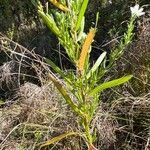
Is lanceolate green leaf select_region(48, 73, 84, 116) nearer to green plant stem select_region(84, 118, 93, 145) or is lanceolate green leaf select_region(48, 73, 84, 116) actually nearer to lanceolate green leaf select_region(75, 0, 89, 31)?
green plant stem select_region(84, 118, 93, 145)

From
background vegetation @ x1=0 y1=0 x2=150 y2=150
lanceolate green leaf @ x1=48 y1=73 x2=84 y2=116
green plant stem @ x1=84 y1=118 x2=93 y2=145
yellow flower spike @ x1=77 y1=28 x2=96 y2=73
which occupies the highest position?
A: yellow flower spike @ x1=77 y1=28 x2=96 y2=73

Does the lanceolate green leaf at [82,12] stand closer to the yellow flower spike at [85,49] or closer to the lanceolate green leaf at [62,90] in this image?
the yellow flower spike at [85,49]

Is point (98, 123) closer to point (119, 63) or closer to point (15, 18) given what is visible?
point (119, 63)

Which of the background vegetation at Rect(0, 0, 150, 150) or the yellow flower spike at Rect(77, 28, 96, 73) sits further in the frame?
the background vegetation at Rect(0, 0, 150, 150)

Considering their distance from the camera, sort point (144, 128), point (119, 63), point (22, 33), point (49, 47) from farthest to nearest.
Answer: point (22, 33) < point (49, 47) < point (119, 63) < point (144, 128)

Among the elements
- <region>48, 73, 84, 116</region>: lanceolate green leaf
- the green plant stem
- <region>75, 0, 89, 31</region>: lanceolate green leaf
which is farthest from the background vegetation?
<region>75, 0, 89, 31</region>: lanceolate green leaf

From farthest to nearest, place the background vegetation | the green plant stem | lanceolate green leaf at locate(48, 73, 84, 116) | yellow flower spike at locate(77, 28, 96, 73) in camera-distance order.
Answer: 1. the background vegetation
2. the green plant stem
3. lanceolate green leaf at locate(48, 73, 84, 116)
4. yellow flower spike at locate(77, 28, 96, 73)

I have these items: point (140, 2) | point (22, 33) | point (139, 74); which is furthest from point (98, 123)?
point (22, 33)

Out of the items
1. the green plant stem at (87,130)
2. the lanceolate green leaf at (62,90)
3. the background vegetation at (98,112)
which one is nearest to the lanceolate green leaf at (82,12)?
the lanceolate green leaf at (62,90)
